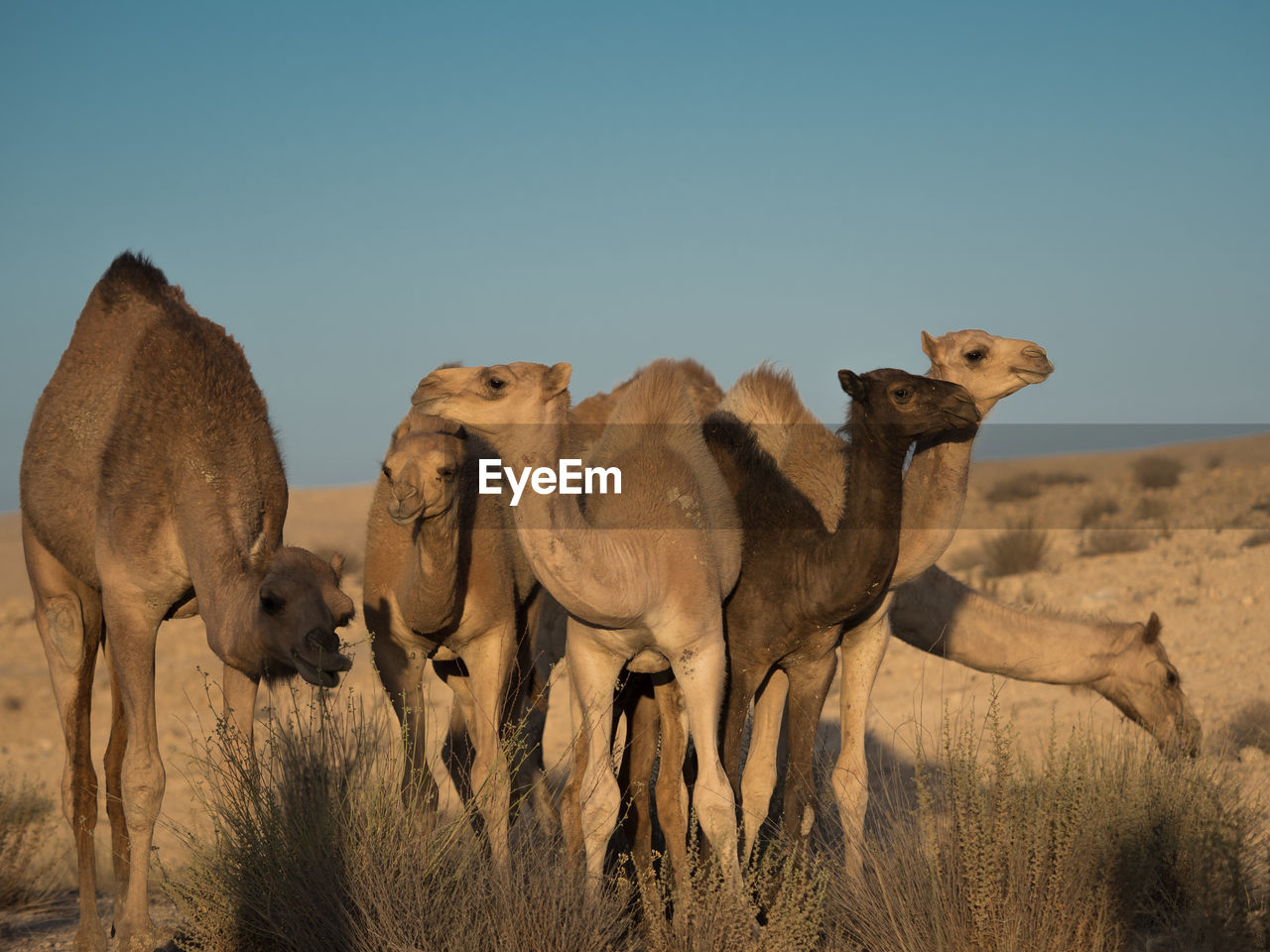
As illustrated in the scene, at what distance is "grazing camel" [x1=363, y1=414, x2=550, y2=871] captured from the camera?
18.0 feet

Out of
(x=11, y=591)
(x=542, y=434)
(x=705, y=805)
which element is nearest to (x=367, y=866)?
(x=705, y=805)

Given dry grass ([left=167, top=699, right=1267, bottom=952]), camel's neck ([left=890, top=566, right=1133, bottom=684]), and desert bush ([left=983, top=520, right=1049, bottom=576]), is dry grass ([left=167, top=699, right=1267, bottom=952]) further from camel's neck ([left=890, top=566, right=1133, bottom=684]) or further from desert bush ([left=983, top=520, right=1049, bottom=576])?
desert bush ([left=983, top=520, right=1049, bottom=576])

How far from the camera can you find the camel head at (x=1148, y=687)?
803cm

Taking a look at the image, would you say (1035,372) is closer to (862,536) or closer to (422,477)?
(862,536)

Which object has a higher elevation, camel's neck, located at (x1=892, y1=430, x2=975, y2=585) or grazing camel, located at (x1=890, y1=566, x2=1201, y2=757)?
camel's neck, located at (x1=892, y1=430, x2=975, y2=585)

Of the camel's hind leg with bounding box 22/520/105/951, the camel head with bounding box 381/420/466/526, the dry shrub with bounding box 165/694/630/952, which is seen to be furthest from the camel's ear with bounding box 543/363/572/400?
the camel's hind leg with bounding box 22/520/105/951

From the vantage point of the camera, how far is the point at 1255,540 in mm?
17031

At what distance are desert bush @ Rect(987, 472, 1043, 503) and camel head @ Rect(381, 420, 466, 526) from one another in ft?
93.2

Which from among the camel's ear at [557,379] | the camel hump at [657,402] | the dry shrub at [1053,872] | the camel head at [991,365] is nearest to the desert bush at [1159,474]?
the dry shrub at [1053,872]

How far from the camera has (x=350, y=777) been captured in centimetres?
505

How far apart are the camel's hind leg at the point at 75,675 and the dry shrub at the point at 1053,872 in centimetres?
368

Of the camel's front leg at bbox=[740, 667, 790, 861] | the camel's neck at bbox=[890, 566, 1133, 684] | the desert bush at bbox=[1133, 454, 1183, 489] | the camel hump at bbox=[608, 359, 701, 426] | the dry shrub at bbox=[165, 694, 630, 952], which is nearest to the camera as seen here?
the dry shrub at bbox=[165, 694, 630, 952]

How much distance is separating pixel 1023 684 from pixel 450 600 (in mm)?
8380

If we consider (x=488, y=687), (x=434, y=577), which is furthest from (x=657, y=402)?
(x=488, y=687)
